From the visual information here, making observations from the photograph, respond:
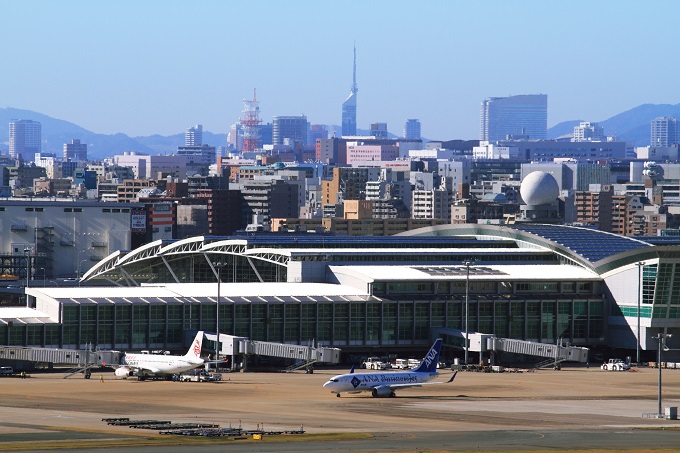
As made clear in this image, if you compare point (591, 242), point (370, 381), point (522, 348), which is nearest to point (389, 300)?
point (522, 348)

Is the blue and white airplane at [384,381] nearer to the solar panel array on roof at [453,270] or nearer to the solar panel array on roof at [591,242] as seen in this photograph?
the solar panel array on roof at [453,270]

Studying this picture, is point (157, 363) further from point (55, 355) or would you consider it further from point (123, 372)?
point (55, 355)

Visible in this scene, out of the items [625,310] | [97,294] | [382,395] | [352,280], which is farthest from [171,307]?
[625,310]

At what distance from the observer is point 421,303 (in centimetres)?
17712

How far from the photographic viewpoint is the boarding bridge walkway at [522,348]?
6673 inches

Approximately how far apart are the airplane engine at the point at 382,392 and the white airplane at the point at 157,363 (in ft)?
59.4

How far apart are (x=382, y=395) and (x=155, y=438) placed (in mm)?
38165

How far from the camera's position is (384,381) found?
138625mm

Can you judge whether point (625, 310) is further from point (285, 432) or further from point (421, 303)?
point (285, 432)

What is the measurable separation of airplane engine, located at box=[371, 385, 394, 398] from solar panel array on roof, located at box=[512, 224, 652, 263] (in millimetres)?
53667

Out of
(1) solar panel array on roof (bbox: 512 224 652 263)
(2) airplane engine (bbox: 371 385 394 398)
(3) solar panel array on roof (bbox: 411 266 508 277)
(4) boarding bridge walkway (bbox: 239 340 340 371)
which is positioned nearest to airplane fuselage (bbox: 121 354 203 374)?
(4) boarding bridge walkway (bbox: 239 340 340 371)

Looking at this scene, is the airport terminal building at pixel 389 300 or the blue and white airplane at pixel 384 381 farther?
the airport terminal building at pixel 389 300

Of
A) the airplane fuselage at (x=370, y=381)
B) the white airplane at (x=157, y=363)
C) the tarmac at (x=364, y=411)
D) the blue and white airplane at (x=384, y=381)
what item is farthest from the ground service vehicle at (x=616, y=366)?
the white airplane at (x=157, y=363)

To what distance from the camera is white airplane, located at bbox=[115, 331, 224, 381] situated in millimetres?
149375
